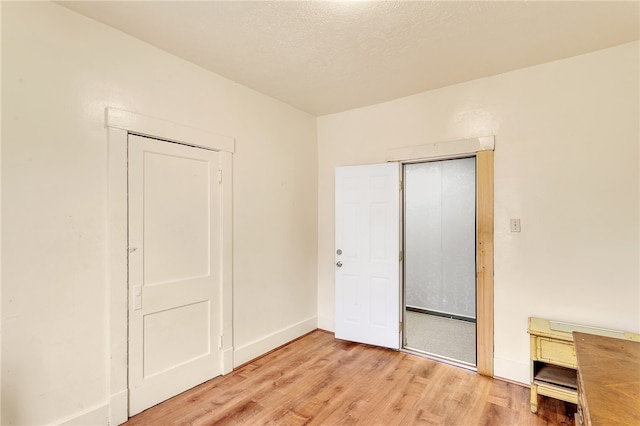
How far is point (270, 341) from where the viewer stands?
129 inches

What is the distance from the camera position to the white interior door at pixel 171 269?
2227 millimetres

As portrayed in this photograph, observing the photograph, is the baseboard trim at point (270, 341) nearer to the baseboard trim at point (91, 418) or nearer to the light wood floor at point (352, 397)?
the light wood floor at point (352, 397)

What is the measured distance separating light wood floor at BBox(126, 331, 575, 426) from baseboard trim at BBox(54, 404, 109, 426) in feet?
0.63

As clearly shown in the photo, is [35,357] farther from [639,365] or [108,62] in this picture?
[639,365]

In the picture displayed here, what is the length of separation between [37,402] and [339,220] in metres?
2.84

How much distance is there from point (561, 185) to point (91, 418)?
382cm

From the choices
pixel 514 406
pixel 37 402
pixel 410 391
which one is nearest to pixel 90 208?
pixel 37 402

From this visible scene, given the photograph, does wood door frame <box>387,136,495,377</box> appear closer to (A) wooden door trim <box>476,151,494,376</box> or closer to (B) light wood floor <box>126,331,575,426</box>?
(A) wooden door trim <box>476,151,494,376</box>

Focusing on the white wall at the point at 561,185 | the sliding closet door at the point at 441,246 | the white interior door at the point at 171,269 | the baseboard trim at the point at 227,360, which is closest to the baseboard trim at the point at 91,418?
the white interior door at the point at 171,269

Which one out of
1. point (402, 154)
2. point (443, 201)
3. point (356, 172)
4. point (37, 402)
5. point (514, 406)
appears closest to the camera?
point (37, 402)

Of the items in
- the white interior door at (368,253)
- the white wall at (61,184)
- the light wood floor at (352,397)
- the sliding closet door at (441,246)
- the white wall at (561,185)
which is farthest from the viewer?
the sliding closet door at (441,246)

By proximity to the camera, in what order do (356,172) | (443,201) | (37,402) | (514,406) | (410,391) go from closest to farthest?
(37,402) → (514,406) → (410,391) → (356,172) → (443,201)

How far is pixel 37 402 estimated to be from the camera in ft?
5.86

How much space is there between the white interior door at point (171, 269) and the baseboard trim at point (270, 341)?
240mm
